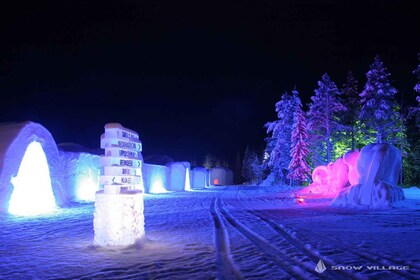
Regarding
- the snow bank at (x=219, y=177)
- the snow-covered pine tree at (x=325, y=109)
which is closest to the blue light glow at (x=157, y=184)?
the snow-covered pine tree at (x=325, y=109)

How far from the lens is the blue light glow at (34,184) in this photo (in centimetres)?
1563

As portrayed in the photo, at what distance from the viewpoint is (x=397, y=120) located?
120 feet

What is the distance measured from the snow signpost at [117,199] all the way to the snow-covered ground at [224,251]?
33 cm

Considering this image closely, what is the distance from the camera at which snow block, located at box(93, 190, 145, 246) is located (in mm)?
7465

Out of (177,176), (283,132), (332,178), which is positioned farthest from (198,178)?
(332,178)

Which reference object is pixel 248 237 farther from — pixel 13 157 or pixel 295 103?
pixel 295 103

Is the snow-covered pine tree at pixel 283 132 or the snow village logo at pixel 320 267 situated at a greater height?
the snow-covered pine tree at pixel 283 132

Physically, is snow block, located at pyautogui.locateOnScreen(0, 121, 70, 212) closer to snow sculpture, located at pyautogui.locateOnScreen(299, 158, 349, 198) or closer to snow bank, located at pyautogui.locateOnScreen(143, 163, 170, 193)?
snow bank, located at pyautogui.locateOnScreen(143, 163, 170, 193)

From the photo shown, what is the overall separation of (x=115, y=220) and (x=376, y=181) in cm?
1335

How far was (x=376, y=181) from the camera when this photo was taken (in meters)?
16.4

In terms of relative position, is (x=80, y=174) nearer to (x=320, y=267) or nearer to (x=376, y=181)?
(x=376, y=181)

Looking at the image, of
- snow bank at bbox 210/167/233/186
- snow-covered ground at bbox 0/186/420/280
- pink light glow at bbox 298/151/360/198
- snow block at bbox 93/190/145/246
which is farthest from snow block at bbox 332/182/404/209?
snow bank at bbox 210/167/233/186

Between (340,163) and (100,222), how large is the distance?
66.9 ft

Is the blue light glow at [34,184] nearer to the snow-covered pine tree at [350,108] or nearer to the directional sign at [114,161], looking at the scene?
the directional sign at [114,161]
